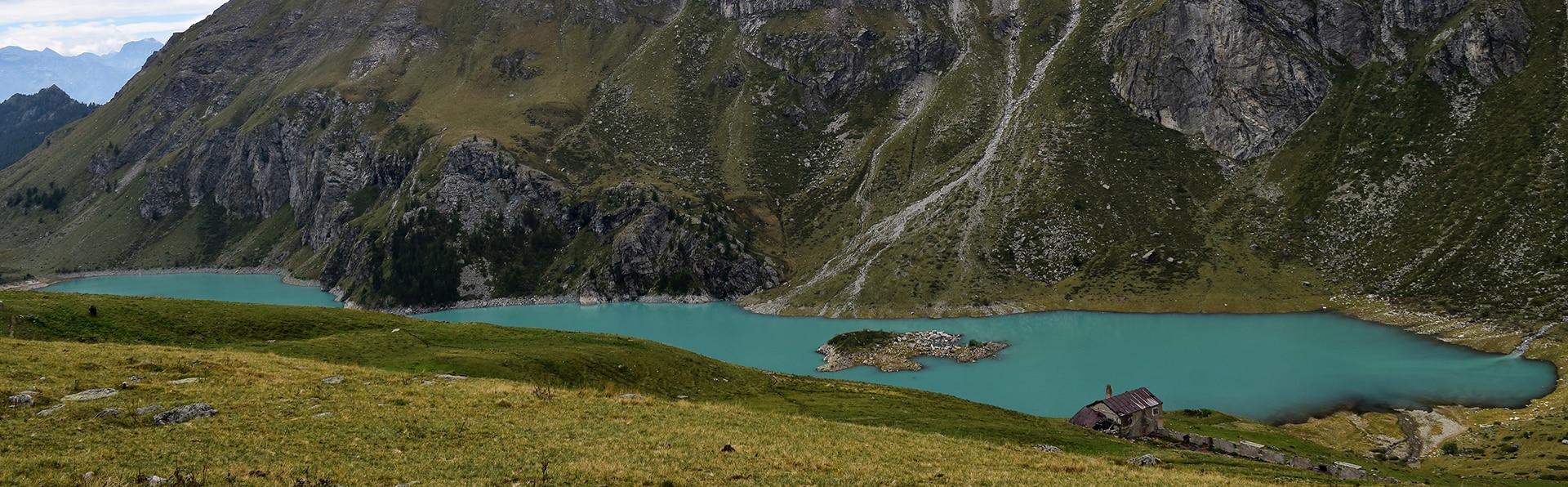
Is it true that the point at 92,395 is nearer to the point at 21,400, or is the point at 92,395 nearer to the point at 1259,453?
the point at 21,400

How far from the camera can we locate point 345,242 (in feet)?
654

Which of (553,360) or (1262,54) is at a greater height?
(1262,54)

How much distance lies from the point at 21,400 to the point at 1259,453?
161 feet

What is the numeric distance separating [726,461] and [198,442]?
1309 centimetres

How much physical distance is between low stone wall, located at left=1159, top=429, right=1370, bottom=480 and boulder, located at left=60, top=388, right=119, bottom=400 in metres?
44.5

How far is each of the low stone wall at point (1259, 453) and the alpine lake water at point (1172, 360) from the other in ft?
86.8

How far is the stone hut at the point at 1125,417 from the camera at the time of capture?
48.9 meters

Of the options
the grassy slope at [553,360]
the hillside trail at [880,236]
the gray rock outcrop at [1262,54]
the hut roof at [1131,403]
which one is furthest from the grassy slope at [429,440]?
the gray rock outcrop at [1262,54]

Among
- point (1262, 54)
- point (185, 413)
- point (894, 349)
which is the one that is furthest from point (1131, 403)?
point (1262, 54)

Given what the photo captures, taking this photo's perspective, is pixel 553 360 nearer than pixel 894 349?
Yes

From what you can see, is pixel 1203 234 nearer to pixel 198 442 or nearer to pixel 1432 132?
pixel 1432 132

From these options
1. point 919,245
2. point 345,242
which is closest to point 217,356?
point 919,245

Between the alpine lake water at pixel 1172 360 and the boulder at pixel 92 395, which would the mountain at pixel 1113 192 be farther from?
the boulder at pixel 92 395

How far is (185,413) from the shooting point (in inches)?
949
